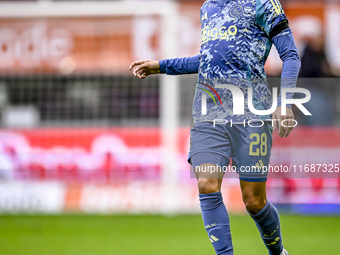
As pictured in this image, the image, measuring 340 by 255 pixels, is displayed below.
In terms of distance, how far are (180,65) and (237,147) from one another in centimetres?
68

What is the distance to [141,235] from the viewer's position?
16.3 feet

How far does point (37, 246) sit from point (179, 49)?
382 cm

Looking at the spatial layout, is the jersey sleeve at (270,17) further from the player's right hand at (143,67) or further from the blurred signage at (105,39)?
the blurred signage at (105,39)

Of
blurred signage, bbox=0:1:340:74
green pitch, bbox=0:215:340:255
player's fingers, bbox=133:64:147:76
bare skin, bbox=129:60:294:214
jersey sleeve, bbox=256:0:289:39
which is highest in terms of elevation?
blurred signage, bbox=0:1:340:74

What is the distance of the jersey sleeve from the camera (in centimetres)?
281

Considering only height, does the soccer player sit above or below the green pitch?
above

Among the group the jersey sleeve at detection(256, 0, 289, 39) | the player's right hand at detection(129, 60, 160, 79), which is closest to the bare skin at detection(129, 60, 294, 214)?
the player's right hand at detection(129, 60, 160, 79)

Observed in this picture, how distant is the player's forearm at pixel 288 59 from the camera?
2.76m

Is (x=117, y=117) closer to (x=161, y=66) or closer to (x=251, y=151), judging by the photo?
(x=161, y=66)

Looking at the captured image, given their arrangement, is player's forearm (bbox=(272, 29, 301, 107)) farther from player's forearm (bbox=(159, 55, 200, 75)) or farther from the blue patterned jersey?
player's forearm (bbox=(159, 55, 200, 75))

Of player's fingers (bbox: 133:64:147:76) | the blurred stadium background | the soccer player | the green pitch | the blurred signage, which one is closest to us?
the soccer player

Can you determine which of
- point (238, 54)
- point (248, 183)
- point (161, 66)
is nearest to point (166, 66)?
point (161, 66)

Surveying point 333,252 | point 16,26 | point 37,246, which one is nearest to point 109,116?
point 16,26

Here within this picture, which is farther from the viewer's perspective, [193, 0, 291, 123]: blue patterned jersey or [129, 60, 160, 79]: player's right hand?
[129, 60, 160, 79]: player's right hand
